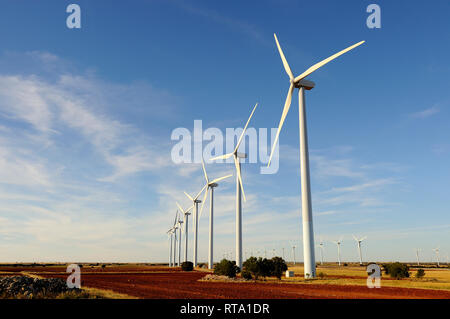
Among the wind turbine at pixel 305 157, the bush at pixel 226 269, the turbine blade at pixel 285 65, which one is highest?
the turbine blade at pixel 285 65

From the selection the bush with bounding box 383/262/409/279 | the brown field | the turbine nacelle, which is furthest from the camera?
the bush with bounding box 383/262/409/279

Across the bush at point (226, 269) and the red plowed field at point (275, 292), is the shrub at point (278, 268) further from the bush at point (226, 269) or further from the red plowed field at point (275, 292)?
the red plowed field at point (275, 292)

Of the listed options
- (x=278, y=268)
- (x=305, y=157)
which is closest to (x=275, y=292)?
(x=305, y=157)

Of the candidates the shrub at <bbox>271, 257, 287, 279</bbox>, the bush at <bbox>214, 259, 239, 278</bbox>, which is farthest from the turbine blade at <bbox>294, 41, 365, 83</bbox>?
the bush at <bbox>214, 259, 239, 278</bbox>

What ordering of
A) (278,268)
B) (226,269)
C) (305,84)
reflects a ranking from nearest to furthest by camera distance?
(305,84) → (278,268) → (226,269)

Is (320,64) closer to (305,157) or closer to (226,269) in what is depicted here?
(305,157)

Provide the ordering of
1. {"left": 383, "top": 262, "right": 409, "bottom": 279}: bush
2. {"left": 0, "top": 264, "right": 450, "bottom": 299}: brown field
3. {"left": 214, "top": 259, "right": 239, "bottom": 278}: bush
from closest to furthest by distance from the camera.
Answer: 1. {"left": 0, "top": 264, "right": 450, "bottom": 299}: brown field
2. {"left": 383, "top": 262, "right": 409, "bottom": 279}: bush
3. {"left": 214, "top": 259, "right": 239, "bottom": 278}: bush

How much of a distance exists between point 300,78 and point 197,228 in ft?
315

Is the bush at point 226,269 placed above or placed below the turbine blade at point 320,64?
below

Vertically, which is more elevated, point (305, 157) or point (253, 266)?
point (305, 157)

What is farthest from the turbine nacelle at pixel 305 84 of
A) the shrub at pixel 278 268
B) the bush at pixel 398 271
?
the bush at pixel 398 271

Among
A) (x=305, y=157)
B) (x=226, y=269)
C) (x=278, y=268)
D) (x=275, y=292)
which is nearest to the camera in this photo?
(x=275, y=292)

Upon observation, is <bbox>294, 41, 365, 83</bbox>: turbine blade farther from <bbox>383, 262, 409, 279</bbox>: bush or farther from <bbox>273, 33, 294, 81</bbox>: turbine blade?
<bbox>383, 262, 409, 279</bbox>: bush
